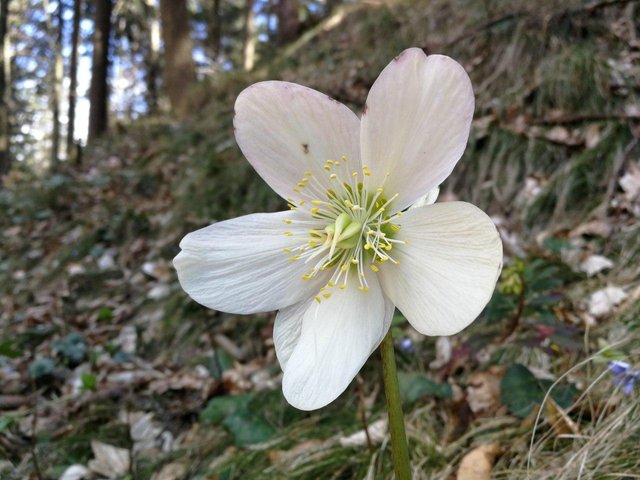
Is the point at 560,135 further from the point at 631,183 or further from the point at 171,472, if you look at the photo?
the point at 171,472

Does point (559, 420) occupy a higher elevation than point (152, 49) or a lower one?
lower

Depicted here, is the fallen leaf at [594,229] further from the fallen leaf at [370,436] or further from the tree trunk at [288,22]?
the tree trunk at [288,22]

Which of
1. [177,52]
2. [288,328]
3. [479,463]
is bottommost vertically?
[479,463]

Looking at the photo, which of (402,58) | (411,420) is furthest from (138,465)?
(402,58)

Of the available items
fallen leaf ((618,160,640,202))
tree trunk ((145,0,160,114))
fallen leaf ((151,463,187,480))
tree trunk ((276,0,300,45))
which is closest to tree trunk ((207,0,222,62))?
tree trunk ((145,0,160,114))

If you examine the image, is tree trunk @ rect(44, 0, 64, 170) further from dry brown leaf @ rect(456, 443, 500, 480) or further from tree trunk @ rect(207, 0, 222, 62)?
dry brown leaf @ rect(456, 443, 500, 480)

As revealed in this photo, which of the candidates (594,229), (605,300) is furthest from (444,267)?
(594,229)

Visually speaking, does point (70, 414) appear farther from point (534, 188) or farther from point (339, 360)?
point (534, 188)

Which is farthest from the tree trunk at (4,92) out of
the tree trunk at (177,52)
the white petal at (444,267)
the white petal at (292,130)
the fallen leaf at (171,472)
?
the white petal at (444,267)
